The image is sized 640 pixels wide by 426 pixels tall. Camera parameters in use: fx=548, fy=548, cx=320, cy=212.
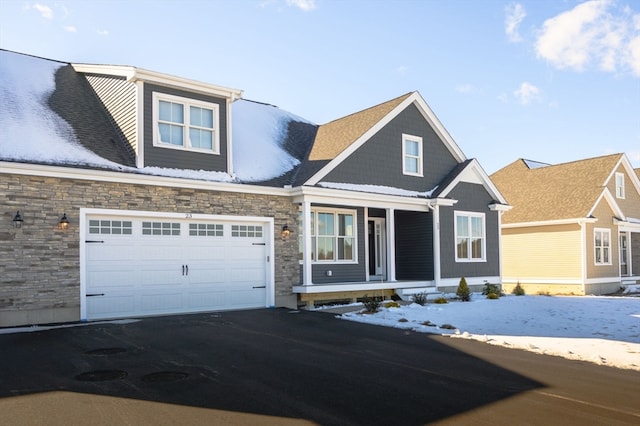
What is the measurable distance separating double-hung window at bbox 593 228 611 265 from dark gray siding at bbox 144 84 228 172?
19105mm

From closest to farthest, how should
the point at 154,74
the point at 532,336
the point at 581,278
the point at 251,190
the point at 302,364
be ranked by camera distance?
1. the point at 302,364
2. the point at 532,336
3. the point at 154,74
4. the point at 251,190
5. the point at 581,278

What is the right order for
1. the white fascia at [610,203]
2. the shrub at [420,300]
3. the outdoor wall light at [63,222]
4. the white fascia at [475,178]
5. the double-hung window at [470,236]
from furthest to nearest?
1. the white fascia at [610,203]
2. the double-hung window at [470,236]
3. the white fascia at [475,178]
4. the shrub at [420,300]
5. the outdoor wall light at [63,222]

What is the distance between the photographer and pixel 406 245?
829 inches

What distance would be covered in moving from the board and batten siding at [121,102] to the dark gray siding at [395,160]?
6.02m

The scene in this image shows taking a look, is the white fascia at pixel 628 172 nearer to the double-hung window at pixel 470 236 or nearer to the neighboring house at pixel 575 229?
the neighboring house at pixel 575 229

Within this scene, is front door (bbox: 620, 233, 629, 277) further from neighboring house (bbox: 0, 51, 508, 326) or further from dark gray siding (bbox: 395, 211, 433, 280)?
dark gray siding (bbox: 395, 211, 433, 280)

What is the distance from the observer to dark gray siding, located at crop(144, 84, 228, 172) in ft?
48.3

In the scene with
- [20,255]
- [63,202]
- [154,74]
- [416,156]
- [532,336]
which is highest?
[154,74]

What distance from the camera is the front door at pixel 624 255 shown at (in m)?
29.8

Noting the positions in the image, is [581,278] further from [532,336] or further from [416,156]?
[532,336]

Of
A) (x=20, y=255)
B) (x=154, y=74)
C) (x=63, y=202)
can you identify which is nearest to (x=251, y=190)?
(x=154, y=74)

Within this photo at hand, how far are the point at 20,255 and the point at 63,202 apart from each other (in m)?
1.49

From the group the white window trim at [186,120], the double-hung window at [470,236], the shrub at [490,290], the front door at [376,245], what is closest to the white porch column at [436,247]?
the double-hung window at [470,236]

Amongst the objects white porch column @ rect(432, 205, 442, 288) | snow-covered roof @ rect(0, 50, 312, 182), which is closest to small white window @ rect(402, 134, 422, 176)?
white porch column @ rect(432, 205, 442, 288)
